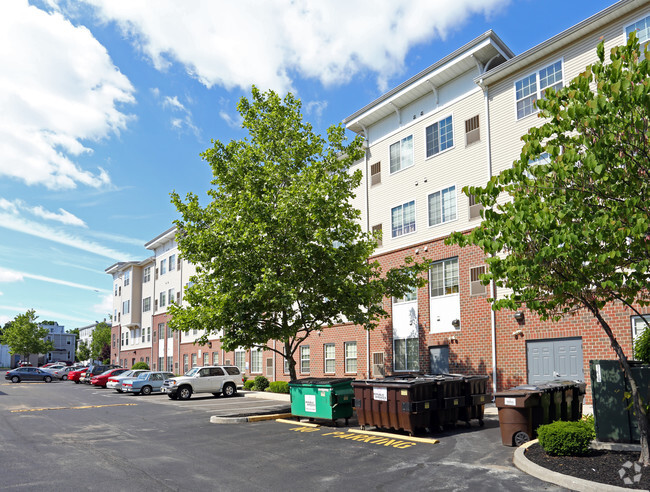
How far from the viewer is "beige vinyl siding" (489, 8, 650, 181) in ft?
62.3

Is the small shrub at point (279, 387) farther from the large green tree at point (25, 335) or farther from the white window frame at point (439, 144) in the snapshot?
the large green tree at point (25, 335)

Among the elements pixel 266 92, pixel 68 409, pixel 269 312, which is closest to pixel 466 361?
pixel 269 312

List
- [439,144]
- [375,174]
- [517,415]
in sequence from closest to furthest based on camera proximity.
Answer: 1. [517,415]
2. [439,144]
3. [375,174]

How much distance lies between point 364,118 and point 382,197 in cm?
447

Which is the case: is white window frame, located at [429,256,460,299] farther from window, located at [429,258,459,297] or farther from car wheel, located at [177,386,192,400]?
car wheel, located at [177,386,192,400]

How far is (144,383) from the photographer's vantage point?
3528 centimetres

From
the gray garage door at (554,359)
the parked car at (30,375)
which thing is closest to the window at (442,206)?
the gray garage door at (554,359)

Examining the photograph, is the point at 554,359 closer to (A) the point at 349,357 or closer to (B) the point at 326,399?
(B) the point at 326,399

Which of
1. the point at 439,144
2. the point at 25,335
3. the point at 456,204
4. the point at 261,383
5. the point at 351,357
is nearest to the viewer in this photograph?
the point at 456,204

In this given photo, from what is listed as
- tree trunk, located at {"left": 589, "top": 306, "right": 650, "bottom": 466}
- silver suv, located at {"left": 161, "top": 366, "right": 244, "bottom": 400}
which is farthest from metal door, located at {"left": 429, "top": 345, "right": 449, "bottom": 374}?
tree trunk, located at {"left": 589, "top": 306, "right": 650, "bottom": 466}

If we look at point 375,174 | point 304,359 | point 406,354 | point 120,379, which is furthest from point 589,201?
point 120,379

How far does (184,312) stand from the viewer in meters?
19.5

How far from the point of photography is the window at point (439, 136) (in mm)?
24703

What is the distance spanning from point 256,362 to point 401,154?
19.8 m
